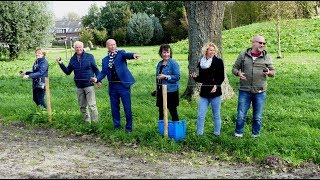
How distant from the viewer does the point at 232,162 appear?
6.84 m

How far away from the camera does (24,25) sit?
3064 cm

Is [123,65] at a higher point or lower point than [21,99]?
higher

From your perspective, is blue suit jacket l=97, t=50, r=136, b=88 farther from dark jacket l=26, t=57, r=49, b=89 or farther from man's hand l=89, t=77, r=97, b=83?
dark jacket l=26, t=57, r=49, b=89

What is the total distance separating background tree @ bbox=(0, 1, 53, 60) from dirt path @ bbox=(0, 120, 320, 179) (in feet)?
75.1

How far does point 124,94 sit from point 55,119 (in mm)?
2510

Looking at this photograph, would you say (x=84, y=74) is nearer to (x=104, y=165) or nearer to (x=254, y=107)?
(x=104, y=165)

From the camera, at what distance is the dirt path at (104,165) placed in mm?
6121

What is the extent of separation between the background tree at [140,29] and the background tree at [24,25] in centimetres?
2305

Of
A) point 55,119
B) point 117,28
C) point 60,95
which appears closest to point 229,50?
point 60,95

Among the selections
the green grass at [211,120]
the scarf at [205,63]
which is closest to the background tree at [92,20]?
the green grass at [211,120]

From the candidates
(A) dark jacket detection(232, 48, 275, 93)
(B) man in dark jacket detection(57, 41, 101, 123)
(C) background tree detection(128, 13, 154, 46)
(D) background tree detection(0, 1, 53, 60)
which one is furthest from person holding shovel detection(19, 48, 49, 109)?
(C) background tree detection(128, 13, 154, 46)

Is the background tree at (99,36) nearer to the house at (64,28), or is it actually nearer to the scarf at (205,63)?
the house at (64,28)

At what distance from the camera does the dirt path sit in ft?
20.1

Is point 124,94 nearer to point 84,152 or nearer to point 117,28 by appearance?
point 84,152
